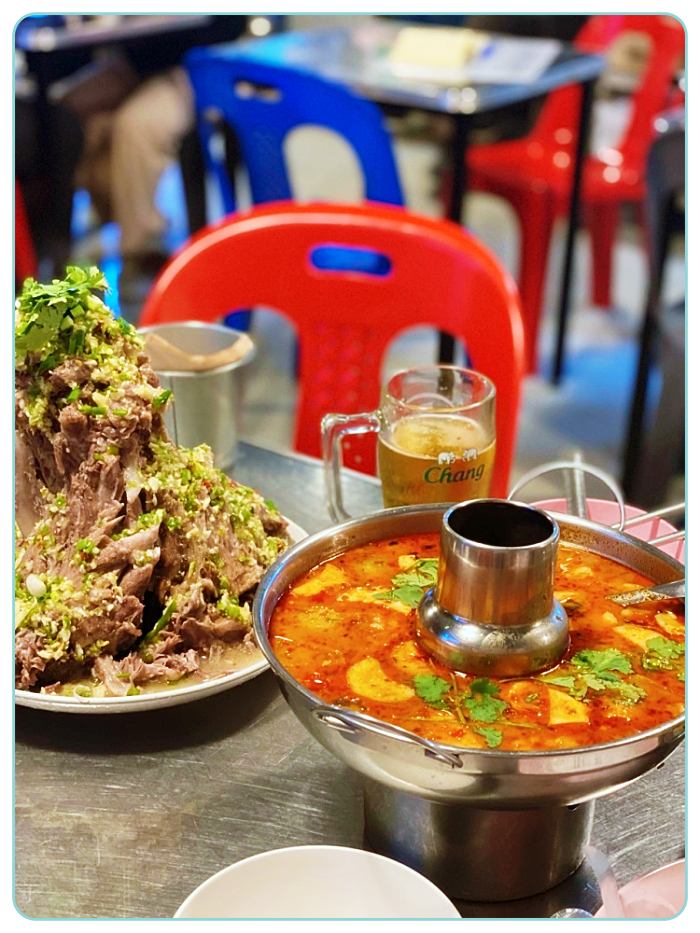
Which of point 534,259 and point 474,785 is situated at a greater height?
point 474,785

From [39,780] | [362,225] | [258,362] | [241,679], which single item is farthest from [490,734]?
[258,362]

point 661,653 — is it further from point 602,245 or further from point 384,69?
point 602,245

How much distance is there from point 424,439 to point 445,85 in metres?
2.54

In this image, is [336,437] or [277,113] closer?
[336,437]

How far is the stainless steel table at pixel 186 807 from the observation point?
916 mm

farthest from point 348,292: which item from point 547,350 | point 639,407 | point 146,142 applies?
point 146,142

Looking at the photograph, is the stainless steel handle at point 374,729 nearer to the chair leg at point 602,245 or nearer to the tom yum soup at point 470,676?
the tom yum soup at point 470,676

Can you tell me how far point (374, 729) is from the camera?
780 mm

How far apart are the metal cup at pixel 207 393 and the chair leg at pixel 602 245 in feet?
11.2

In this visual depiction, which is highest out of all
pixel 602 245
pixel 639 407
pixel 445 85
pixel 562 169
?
pixel 445 85

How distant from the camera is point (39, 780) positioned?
1029 mm

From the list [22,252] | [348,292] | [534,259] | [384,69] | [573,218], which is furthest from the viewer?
[534,259]

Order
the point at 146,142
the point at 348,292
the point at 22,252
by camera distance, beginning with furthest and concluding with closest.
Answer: the point at 146,142
the point at 22,252
the point at 348,292

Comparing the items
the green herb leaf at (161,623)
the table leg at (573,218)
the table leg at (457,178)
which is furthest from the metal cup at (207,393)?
the table leg at (573,218)
